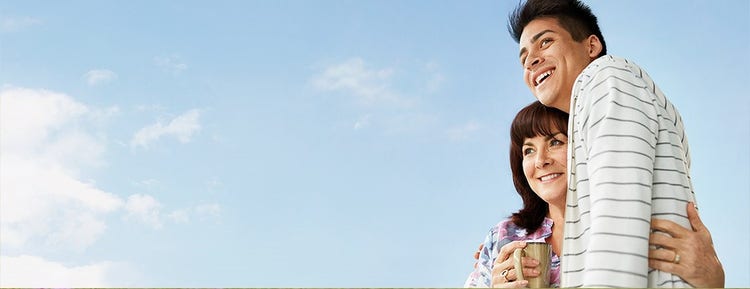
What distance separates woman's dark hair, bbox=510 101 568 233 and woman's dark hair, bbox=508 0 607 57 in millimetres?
272

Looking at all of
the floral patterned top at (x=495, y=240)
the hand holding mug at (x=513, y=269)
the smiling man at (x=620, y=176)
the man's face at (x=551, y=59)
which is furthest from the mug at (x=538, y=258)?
the floral patterned top at (x=495, y=240)

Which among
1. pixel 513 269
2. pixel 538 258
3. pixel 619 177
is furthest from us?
pixel 513 269

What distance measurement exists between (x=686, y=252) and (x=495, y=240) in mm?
1145

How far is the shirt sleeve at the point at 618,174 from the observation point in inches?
57.3

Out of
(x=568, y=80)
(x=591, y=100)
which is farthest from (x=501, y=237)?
(x=591, y=100)

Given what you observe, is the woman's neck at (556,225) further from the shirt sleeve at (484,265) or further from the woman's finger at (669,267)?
the woman's finger at (669,267)

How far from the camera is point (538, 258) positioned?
200cm

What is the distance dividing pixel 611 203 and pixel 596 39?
3.07ft

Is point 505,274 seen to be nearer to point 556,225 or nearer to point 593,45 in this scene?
point 556,225

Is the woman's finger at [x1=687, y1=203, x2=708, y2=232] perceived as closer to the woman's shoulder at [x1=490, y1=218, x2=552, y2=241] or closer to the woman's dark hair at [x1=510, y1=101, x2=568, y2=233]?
the woman's dark hair at [x1=510, y1=101, x2=568, y2=233]

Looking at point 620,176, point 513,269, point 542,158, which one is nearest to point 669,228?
point 620,176

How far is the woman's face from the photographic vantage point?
8.10 ft

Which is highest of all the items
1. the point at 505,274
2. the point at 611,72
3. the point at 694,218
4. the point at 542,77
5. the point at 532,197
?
the point at 542,77

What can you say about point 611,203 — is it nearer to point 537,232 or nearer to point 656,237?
point 656,237
